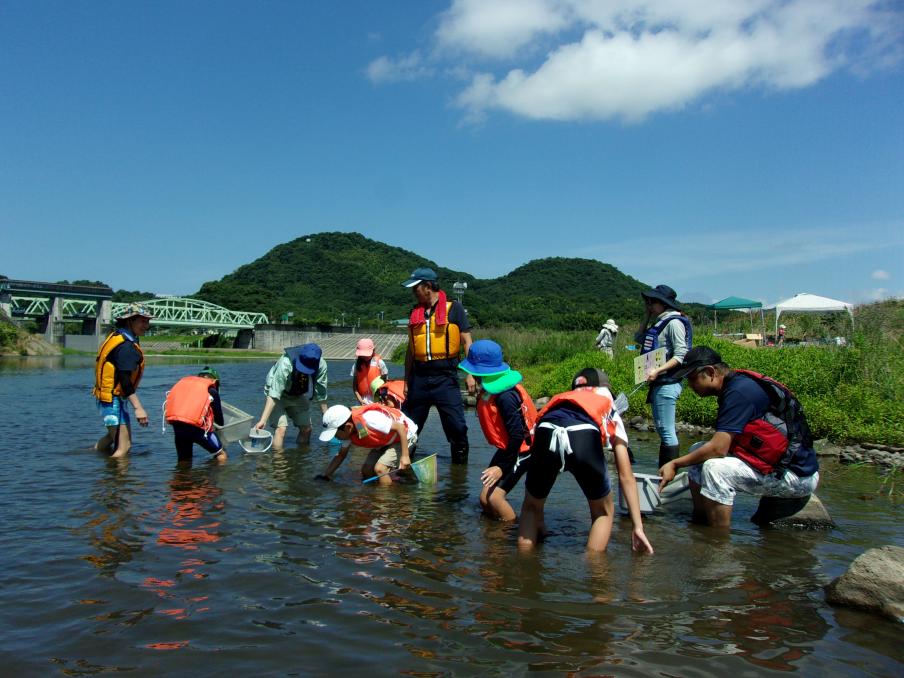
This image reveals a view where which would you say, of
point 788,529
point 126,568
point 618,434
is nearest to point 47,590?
point 126,568

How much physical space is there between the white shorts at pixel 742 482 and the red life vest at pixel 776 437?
3.0 inches

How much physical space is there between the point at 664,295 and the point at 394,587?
14.2ft

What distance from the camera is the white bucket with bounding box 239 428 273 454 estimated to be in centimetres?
860

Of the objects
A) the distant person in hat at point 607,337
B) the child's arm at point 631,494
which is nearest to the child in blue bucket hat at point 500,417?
the child's arm at point 631,494

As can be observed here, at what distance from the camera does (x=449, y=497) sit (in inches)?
256

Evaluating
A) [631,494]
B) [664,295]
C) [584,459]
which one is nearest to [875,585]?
[631,494]

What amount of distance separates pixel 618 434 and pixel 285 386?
5.32 m

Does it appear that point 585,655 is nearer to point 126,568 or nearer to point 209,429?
point 126,568

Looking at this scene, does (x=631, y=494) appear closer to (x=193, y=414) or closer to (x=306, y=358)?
(x=306, y=358)

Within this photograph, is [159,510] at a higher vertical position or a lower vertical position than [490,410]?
lower

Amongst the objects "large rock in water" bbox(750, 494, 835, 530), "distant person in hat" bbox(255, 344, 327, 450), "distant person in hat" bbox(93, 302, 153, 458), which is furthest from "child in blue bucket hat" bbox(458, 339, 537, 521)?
"distant person in hat" bbox(93, 302, 153, 458)

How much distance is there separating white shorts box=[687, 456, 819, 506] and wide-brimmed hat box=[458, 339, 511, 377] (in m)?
1.85

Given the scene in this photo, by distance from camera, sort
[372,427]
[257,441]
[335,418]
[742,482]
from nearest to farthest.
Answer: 1. [742,482]
2. [335,418]
3. [372,427]
4. [257,441]

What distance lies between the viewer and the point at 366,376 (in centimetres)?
873
